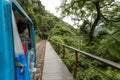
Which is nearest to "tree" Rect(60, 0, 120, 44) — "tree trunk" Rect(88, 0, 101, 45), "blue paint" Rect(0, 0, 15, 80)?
"tree trunk" Rect(88, 0, 101, 45)

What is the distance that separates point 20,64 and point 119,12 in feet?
39.9

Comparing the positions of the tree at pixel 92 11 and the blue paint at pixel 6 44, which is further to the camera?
the tree at pixel 92 11

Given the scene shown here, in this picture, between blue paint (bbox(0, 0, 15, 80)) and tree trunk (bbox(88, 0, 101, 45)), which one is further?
tree trunk (bbox(88, 0, 101, 45))

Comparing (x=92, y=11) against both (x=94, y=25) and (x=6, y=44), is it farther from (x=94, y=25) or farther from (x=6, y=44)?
(x=6, y=44)

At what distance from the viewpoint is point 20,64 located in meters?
2.33

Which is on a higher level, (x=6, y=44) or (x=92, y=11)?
(x=92, y=11)

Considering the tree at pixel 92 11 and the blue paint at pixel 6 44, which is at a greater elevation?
the tree at pixel 92 11

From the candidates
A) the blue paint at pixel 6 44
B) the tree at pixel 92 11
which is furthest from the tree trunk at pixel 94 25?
the blue paint at pixel 6 44

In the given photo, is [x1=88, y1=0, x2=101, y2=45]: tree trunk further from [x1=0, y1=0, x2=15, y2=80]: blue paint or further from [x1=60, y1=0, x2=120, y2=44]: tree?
[x1=0, y1=0, x2=15, y2=80]: blue paint

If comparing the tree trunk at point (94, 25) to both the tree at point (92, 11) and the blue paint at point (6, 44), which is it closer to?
the tree at point (92, 11)

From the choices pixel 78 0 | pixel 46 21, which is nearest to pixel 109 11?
pixel 78 0

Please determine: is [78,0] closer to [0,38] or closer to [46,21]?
[0,38]

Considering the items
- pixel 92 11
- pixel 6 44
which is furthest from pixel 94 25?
pixel 6 44

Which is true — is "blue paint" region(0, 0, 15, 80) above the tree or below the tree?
below
